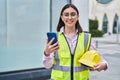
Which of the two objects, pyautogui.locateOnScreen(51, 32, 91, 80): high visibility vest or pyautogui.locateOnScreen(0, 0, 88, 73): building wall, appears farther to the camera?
pyautogui.locateOnScreen(0, 0, 88, 73): building wall

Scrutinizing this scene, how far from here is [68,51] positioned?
2768mm

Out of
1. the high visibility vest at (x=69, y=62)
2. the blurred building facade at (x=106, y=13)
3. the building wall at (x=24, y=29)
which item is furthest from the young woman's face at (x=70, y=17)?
the blurred building facade at (x=106, y=13)

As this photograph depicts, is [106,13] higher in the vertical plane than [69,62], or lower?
higher

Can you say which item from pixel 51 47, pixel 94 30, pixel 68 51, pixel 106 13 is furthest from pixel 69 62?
pixel 106 13

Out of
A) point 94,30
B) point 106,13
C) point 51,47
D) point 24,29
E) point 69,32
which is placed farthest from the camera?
point 106,13

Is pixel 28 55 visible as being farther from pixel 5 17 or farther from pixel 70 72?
pixel 70 72

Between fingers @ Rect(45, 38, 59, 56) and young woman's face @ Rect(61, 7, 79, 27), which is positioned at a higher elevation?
young woman's face @ Rect(61, 7, 79, 27)

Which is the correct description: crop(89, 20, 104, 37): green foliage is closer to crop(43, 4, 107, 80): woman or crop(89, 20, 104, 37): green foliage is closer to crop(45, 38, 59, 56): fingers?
crop(43, 4, 107, 80): woman

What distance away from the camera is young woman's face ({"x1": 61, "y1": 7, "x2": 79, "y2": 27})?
2.82 meters

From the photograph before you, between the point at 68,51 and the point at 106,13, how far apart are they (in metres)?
54.6

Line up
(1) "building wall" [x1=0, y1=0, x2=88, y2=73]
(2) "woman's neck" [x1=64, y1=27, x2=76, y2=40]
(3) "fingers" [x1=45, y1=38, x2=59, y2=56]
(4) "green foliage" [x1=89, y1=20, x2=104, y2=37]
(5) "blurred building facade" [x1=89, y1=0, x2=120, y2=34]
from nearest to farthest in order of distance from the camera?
1. (3) "fingers" [x1=45, y1=38, x2=59, y2=56]
2. (2) "woman's neck" [x1=64, y1=27, x2=76, y2=40]
3. (1) "building wall" [x1=0, y1=0, x2=88, y2=73]
4. (4) "green foliage" [x1=89, y1=20, x2=104, y2=37]
5. (5) "blurred building facade" [x1=89, y1=0, x2=120, y2=34]

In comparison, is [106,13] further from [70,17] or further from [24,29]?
[70,17]

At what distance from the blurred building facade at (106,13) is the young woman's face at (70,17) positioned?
52651 mm

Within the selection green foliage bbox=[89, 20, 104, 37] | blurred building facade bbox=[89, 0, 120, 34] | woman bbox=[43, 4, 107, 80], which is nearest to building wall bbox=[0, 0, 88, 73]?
woman bbox=[43, 4, 107, 80]
